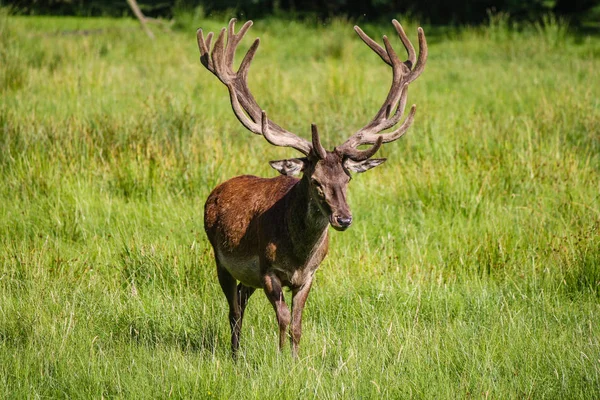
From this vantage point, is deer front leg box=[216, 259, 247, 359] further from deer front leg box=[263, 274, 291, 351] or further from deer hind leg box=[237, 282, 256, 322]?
deer front leg box=[263, 274, 291, 351]

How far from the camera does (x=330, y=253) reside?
20.8ft

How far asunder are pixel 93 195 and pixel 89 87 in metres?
4.50

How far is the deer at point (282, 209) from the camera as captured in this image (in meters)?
4.45

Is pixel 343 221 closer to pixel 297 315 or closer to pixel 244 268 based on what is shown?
pixel 297 315

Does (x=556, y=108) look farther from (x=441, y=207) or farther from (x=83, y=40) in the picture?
(x=83, y=40)

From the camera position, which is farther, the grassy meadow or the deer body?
the deer body

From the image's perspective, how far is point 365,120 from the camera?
9.93 metres

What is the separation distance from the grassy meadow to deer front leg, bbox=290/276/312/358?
4.9 inches

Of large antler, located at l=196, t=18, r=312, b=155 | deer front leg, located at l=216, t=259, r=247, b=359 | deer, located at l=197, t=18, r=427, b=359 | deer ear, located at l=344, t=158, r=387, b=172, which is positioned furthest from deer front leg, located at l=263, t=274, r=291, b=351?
large antler, located at l=196, t=18, r=312, b=155

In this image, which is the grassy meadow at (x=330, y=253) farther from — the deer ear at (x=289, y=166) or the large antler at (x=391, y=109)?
the large antler at (x=391, y=109)

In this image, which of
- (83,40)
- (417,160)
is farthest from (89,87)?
(417,160)

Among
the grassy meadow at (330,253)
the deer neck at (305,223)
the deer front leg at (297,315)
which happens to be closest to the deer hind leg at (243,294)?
the grassy meadow at (330,253)

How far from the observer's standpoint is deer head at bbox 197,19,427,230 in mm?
4348

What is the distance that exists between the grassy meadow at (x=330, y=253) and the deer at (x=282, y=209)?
0.29 metres
